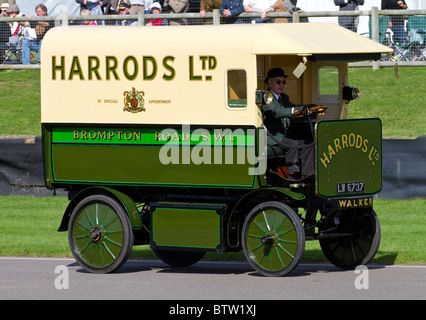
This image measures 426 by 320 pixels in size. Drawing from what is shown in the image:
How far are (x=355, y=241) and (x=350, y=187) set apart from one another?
0.86 meters

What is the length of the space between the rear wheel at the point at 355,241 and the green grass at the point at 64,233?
654mm

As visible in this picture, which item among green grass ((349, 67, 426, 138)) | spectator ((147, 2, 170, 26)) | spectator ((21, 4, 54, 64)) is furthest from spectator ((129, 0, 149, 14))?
green grass ((349, 67, 426, 138))

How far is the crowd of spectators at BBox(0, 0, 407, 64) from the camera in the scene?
74.6 feet

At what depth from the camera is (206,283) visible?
36.9ft

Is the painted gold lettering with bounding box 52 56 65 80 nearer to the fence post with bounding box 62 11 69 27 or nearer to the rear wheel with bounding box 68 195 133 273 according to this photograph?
the rear wheel with bounding box 68 195 133 273

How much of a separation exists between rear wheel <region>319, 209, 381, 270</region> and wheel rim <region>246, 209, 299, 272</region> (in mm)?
915

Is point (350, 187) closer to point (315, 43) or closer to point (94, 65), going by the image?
point (315, 43)

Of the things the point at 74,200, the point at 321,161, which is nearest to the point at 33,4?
the point at 74,200

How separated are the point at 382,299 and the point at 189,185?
2.67 m

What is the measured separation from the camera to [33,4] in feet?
92.6

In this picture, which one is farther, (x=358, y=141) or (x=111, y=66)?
(x=111, y=66)

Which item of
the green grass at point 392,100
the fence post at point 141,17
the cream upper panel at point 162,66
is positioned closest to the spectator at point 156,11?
the fence post at point 141,17

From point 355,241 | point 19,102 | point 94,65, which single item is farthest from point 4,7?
point 355,241
